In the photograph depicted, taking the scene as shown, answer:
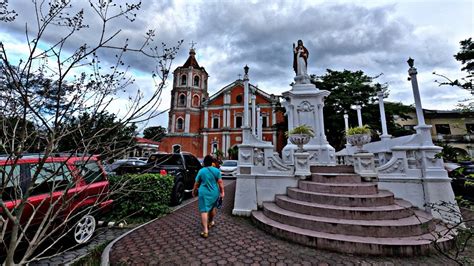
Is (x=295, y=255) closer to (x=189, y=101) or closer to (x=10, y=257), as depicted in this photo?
(x=10, y=257)

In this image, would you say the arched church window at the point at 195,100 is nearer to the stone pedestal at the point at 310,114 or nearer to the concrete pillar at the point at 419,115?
the stone pedestal at the point at 310,114

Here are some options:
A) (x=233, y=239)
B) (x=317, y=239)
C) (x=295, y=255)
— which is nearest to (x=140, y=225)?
(x=233, y=239)

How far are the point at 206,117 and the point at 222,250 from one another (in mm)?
27282

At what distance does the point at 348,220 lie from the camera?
12.4 feet

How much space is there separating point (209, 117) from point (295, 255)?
27.7 metres

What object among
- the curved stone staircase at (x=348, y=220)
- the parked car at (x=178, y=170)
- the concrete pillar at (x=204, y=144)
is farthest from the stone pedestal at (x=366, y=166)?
the concrete pillar at (x=204, y=144)

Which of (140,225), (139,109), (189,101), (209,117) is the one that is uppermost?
(189,101)

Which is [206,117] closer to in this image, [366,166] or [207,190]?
[366,166]

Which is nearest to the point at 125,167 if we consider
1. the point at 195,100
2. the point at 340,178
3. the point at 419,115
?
the point at 340,178

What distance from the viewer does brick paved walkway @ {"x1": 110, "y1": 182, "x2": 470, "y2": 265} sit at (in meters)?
3.01

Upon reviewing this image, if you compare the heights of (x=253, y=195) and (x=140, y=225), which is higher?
(x=253, y=195)

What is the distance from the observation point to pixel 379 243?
3.12 meters

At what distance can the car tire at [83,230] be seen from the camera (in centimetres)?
373

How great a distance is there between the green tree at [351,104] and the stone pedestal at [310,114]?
35.1ft
